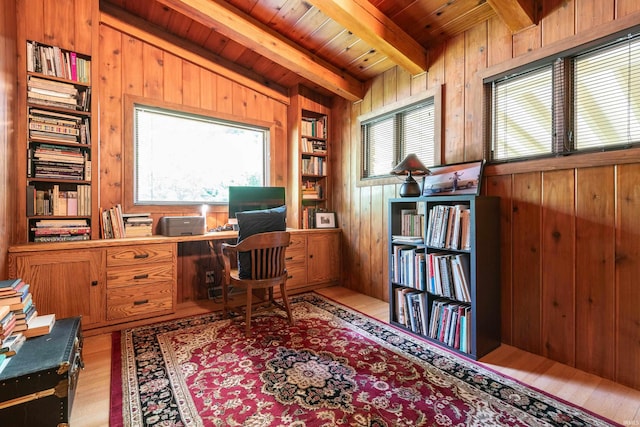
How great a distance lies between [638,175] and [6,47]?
13.2ft

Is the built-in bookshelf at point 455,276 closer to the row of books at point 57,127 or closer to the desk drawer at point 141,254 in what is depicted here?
the desk drawer at point 141,254

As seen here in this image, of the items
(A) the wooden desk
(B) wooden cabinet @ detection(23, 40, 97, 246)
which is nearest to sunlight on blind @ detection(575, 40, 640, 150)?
(A) the wooden desk

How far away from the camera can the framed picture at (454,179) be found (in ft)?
7.27

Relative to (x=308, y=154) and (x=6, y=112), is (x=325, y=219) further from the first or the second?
(x=6, y=112)

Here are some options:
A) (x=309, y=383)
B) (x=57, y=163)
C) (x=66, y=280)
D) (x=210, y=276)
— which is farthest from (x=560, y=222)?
(x=57, y=163)

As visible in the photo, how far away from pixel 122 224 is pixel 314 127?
7.89ft

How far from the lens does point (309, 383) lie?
5.31 ft

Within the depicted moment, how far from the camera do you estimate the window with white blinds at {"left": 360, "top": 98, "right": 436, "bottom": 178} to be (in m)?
2.74

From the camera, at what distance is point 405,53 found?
2.48 m

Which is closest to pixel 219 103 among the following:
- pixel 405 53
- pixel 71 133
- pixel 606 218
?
pixel 71 133

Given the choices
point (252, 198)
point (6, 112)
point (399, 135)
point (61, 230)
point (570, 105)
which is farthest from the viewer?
point (252, 198)

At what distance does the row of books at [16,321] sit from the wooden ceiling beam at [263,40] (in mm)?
2234

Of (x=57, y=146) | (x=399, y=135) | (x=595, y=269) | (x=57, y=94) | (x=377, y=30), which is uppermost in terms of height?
(x=377, y=30)

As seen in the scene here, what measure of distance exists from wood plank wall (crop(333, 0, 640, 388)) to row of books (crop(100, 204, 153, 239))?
9.12 feet
